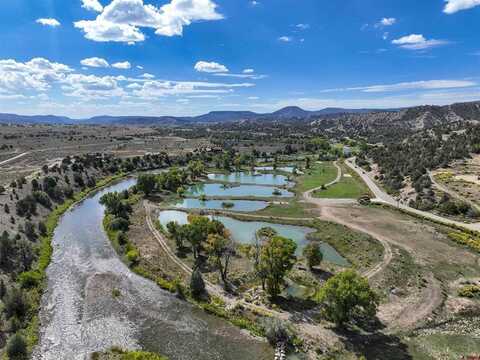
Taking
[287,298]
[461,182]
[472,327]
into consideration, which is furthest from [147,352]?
[461,182]

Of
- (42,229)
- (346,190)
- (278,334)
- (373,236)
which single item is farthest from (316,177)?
(278,334)

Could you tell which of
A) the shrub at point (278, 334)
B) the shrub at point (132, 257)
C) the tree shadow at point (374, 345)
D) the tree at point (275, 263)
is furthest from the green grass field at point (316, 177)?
the shrub at point (278, 334)

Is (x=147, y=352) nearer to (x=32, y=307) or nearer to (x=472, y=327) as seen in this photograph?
(x=32, y=307)

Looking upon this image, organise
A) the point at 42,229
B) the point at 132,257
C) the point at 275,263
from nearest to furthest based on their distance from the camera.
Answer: the point at 275,263, the point at 132,257, the point at 42,229

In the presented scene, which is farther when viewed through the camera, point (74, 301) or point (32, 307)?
point (74, 301)

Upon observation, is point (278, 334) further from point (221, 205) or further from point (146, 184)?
point (146, 184)

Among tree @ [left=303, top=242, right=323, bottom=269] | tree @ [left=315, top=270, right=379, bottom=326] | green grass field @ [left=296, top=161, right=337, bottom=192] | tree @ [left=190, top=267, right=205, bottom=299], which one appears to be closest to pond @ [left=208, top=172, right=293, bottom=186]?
green grass field @ [left=296, top=161, right=337, bottom=192]
